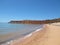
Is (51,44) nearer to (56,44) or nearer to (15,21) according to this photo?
(56,44)

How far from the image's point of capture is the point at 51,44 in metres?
6.66

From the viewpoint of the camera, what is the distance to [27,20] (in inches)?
7156

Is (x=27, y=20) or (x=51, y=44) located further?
(x=27, y=20)

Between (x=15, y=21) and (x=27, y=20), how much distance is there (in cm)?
2503

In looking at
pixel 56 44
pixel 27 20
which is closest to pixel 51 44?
pixel 56 44

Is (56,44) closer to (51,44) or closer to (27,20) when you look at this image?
(51,44)

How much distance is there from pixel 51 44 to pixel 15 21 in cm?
19196

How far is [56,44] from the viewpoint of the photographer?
21.7 ft

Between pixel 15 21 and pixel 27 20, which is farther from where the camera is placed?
pixel 15 21

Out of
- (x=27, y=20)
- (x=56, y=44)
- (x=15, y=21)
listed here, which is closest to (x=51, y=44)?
(x=56, y=44)

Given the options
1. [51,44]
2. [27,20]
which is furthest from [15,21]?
[51,44]

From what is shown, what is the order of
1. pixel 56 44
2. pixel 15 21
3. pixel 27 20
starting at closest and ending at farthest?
pixel 56 44
pixel 27 20
pixel 15 21

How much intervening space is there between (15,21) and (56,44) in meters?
192

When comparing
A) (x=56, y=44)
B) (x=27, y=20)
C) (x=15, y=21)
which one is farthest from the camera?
(x=15, y=21)
